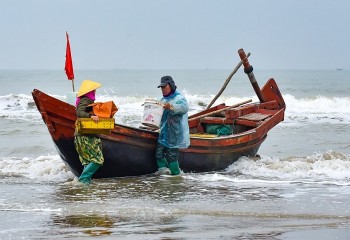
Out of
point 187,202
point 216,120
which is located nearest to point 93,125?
point 187,202

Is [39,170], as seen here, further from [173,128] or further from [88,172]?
Answer: [173,128]

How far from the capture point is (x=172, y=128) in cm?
980

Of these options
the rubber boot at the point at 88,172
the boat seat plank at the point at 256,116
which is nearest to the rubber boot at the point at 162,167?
the rubber boot at the point at 88,172

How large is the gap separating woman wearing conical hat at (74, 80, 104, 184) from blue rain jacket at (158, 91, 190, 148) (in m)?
1.10

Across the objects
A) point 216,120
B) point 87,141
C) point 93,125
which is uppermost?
point 93,125

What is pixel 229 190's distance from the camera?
9.27m

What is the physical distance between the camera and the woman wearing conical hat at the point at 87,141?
890 cm

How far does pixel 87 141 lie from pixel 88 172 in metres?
0.49

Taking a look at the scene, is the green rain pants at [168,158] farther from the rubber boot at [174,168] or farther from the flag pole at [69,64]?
the flag pole at [69,64]

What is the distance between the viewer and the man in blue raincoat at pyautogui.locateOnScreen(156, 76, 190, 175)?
960 centimetres

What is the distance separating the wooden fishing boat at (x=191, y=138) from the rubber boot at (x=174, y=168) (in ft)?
0.88

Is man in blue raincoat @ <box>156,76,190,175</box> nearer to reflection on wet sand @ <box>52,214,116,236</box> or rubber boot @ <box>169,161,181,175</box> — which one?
rubber boot @ <box>169,161,181,175</box>

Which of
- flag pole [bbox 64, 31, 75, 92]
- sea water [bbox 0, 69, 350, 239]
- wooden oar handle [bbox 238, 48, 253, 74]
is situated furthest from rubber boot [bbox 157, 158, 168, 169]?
wooden oar handle [bbox 238, 48, 253, 74]

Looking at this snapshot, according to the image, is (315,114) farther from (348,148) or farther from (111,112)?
(111,112)
